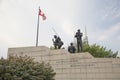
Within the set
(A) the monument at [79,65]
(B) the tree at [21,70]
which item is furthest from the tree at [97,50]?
(B) the tree at [21,70]

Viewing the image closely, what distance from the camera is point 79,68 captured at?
21.1 m

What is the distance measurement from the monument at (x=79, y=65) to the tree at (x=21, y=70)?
13.5 feet

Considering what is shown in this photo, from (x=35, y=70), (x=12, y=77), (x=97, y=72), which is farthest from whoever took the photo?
(x=97, y=72)

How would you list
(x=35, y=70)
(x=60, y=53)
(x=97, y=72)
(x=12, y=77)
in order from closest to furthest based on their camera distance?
1. (x=12, y=77)
2. (x=35, y=70)
3. (x=97, y=72)
4. (x=60, y=53)

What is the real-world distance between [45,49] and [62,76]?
3209 mm

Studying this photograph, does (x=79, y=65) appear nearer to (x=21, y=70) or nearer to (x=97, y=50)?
(x=21, y=70)

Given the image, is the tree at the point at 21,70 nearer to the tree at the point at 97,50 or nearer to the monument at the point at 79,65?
the monument at the point at 79,65

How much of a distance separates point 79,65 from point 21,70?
664 cm

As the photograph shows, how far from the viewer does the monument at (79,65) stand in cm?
2041

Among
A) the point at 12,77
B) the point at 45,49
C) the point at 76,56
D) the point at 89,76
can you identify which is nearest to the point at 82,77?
the point at 89,76

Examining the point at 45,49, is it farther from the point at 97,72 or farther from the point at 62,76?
the point at 97,72

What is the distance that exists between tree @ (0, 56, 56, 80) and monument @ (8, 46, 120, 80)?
4.10 metres

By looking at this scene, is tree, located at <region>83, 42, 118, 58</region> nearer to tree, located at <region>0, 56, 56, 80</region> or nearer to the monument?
the monument

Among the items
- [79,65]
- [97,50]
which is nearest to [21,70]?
[79,65]
